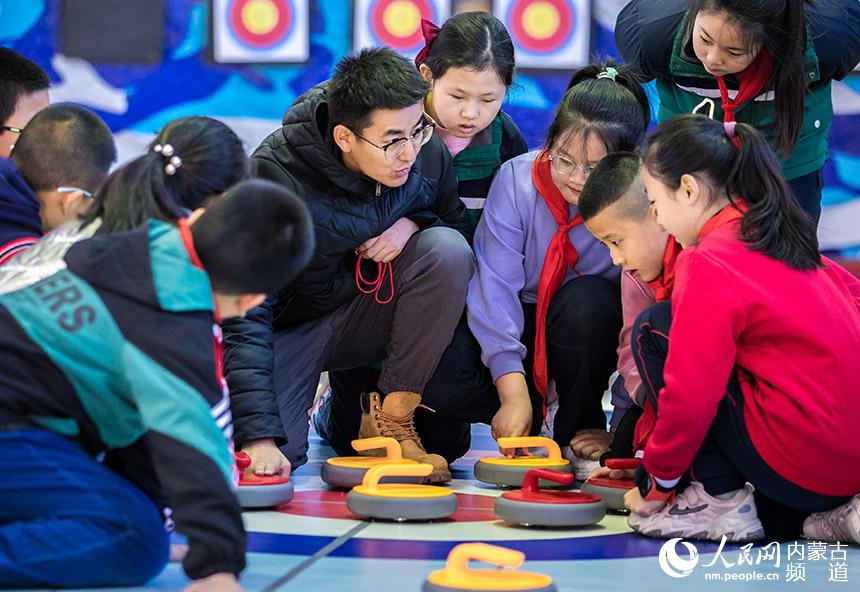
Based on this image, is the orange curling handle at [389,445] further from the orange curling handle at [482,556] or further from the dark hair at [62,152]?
the orange curling handle at [482,556]

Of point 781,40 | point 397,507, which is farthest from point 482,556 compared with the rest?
point 781,40

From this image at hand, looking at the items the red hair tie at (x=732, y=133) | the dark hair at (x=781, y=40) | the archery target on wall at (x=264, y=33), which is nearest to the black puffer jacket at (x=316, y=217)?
the dark hair at (x=781, y=40)

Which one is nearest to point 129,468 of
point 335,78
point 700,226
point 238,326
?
point 238,326

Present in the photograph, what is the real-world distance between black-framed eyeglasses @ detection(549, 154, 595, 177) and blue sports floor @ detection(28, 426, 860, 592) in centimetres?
86

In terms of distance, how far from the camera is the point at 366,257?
2812 millimetres

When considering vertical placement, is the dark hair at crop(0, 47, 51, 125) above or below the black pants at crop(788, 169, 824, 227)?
above

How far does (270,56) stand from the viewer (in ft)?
15.0

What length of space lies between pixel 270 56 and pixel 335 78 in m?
1.95

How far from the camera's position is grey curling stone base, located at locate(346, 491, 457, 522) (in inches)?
83.6

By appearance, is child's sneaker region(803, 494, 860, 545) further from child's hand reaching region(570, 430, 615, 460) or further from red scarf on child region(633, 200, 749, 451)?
child's hand reaching region(570, 430, 615, 460)

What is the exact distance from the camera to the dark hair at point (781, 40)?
2508 mm

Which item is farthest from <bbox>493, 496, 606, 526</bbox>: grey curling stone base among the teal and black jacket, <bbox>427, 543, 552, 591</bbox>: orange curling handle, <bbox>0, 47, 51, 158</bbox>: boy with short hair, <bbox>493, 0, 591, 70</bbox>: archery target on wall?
<bbox>493, 0, 591, 70</bbox>: archery target on wall

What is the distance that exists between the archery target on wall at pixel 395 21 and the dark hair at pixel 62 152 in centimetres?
234

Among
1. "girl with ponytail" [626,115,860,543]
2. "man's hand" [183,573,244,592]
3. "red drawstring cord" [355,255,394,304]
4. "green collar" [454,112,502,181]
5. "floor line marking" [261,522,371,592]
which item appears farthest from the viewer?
"green collar" [454,112,502,181]
